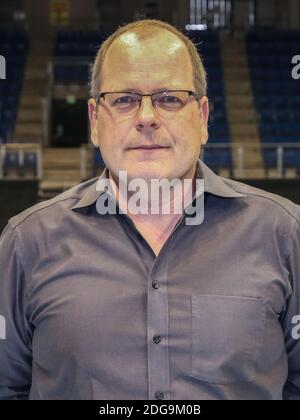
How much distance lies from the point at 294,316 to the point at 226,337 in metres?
0.13

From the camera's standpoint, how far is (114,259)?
97 cm

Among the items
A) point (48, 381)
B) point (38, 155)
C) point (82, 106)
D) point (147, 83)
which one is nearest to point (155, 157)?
point (147, 83)

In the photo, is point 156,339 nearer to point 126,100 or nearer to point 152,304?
point 152,304

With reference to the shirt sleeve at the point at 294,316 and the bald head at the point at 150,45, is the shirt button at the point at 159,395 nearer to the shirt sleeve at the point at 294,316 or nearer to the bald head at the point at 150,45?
the shirt sleeve at the point at 294,316

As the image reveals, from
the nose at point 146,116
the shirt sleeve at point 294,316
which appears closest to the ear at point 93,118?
the nose at point 146,116

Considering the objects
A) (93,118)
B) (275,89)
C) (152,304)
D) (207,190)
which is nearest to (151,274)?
(152,304)

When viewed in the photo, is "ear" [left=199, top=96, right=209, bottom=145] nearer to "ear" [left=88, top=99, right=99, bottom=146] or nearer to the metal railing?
"ear" [left=88, top=99, right=99, bottom=146]

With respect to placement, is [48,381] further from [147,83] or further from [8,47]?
[8,47]

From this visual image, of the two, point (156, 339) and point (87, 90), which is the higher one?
point (87, 90)

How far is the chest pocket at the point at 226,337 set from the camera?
0.91 m

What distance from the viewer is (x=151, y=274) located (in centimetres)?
94

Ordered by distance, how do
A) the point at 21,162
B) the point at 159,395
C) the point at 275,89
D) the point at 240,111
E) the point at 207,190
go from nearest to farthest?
the point at 159,395 < the point at 207,190 < the point at 21,162 < the point at 240,111 < the point at 275,89

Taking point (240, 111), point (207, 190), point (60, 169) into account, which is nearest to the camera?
point (207, 190)

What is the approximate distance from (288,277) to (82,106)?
297 inches
